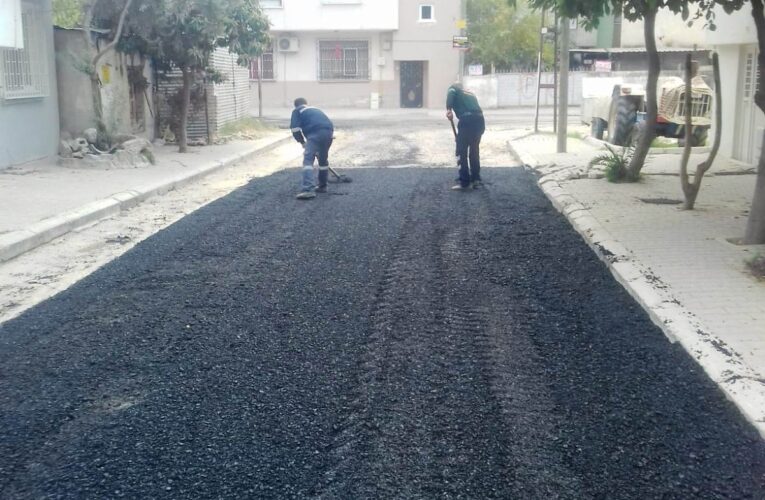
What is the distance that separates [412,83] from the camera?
146ft

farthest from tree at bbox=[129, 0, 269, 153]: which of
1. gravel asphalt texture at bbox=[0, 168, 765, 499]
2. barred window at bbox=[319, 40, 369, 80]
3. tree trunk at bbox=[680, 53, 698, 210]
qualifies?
barred window at bbox=[319, 40, 369, 80]

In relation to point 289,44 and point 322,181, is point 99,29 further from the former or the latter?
point 289,44

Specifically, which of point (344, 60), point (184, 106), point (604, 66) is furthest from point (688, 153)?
point (344, 60)

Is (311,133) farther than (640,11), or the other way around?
(311,133)

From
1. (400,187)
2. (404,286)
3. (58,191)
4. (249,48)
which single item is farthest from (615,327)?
(249,48)

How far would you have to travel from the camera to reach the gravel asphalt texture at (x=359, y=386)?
4184 mm

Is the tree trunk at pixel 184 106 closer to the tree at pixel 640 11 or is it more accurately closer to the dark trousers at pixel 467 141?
the dark trousers at pixel 467 141

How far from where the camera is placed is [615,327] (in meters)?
6.43

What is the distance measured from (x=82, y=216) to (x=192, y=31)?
25.8 ft

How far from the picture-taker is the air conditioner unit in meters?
43.7

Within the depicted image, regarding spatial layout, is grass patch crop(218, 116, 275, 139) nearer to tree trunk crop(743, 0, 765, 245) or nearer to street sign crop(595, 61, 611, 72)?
street sign crop(595, 61, 611, 72)

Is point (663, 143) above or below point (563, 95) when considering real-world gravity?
below

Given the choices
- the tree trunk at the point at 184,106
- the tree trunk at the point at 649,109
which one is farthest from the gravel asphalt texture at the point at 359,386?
the tree trunk at the point at 184,106

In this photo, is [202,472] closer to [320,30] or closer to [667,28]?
[667,28]
